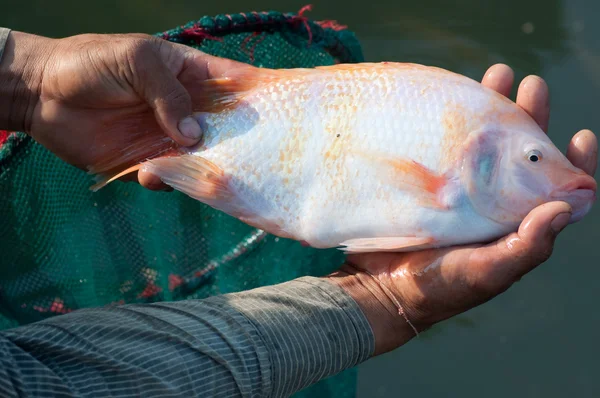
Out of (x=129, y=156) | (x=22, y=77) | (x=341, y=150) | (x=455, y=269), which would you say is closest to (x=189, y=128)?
(x=129, y=156)

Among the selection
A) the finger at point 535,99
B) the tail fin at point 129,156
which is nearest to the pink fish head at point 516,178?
the finger at point 535,99

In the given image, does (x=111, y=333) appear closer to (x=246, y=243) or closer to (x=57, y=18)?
Answer: (x=246, y=243)

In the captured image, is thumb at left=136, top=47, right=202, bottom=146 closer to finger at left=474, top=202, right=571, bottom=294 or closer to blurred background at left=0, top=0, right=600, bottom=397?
finger at left=474, top=202, right=571, bottom=294

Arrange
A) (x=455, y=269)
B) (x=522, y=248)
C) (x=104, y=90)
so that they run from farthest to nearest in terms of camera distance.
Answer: (x=104, y=90) < (x=455, y=269) < (x=522, y=248)

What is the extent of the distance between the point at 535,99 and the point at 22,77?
201cm

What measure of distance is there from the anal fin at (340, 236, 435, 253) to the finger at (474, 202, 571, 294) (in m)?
0.18

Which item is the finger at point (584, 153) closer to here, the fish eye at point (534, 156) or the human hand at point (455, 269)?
the human hand at point (455, 269)

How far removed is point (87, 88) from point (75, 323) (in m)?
1.02

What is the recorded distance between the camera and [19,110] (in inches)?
98.0

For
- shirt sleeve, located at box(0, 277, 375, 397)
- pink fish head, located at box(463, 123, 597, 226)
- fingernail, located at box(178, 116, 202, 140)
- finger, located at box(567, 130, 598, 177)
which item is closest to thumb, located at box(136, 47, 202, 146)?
fingernail, located at box(178, 116, 202, 140)

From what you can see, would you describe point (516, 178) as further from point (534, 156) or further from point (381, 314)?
point (381, 314)

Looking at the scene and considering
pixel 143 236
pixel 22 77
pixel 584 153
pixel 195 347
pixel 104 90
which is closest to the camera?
pixel 195 347

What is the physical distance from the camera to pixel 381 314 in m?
2.22

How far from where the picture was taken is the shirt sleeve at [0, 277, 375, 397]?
5.24 feet
